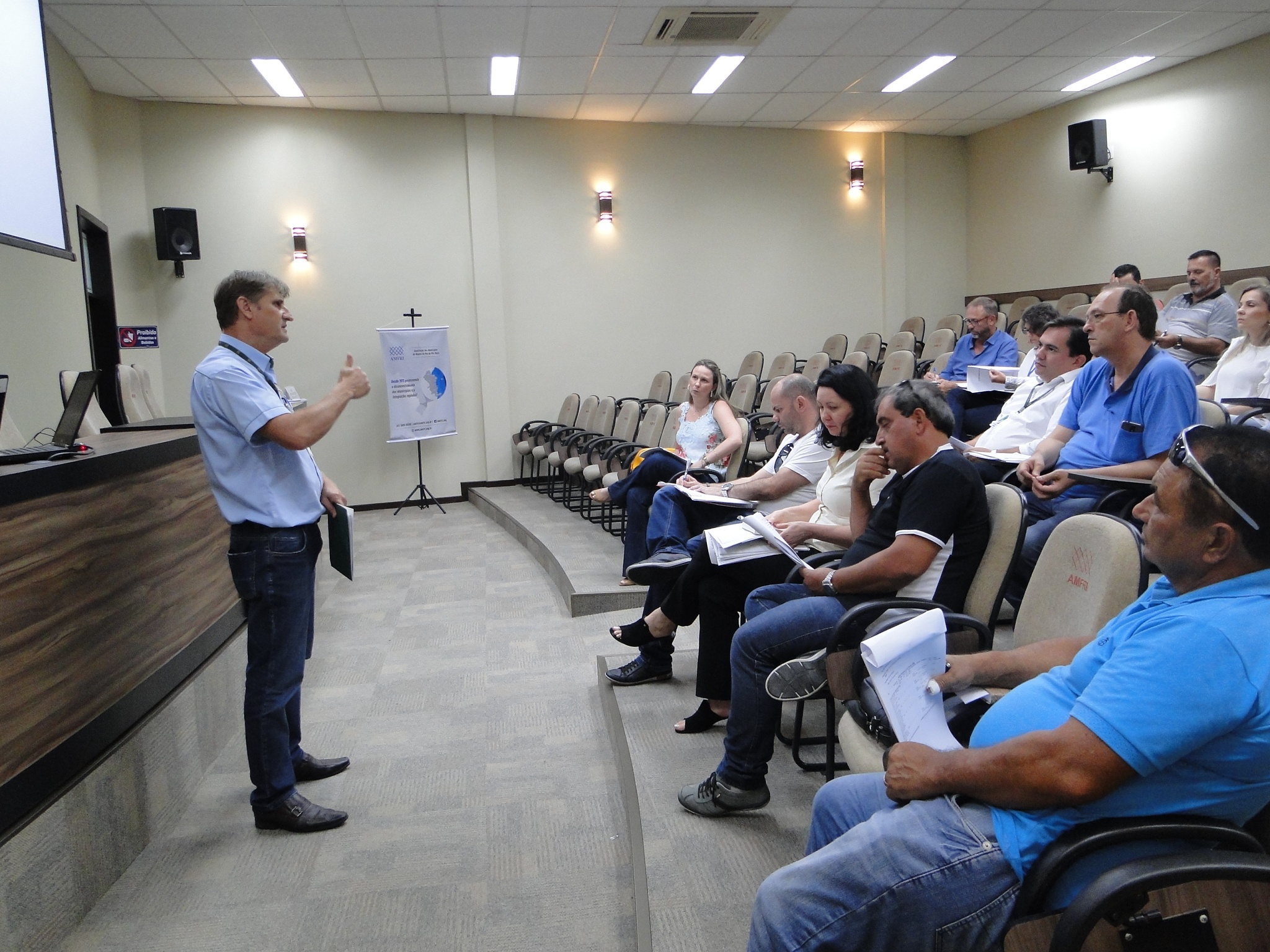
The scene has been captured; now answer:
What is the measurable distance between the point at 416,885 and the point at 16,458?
1.52m

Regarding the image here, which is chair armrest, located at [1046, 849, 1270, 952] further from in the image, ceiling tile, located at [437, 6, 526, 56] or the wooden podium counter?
ceiling tile, located at [437, 6, 526, 56]

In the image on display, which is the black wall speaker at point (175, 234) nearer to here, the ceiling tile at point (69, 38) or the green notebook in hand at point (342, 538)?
the ceiling tile at point (69, 38)

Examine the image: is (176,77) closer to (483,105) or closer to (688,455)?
(483,105)

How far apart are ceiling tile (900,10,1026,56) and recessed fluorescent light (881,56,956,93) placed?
13cm

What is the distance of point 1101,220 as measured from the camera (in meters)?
8.20

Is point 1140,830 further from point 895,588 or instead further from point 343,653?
point 343,653

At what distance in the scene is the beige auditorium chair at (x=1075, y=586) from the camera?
69.5 inches

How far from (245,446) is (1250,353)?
4.36 meters

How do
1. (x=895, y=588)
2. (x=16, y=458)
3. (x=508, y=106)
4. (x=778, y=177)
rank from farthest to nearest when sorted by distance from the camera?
1. (x=778, y=177)
2. (x=508, y=106)
3. (x=16, y=458)
4. (x=895, y=588)

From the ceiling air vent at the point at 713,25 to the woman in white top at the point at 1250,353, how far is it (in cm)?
339

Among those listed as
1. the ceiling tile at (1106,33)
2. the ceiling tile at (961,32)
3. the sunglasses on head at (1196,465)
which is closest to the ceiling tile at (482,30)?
the ceiling tile at (961,32)

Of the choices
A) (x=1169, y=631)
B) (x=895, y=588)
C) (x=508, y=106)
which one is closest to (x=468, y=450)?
(x=508, y=106)

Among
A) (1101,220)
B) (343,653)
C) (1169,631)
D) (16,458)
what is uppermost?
(1101,220)

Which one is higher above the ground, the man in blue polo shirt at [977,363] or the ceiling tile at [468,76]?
the ceiling tile at [468,76]
